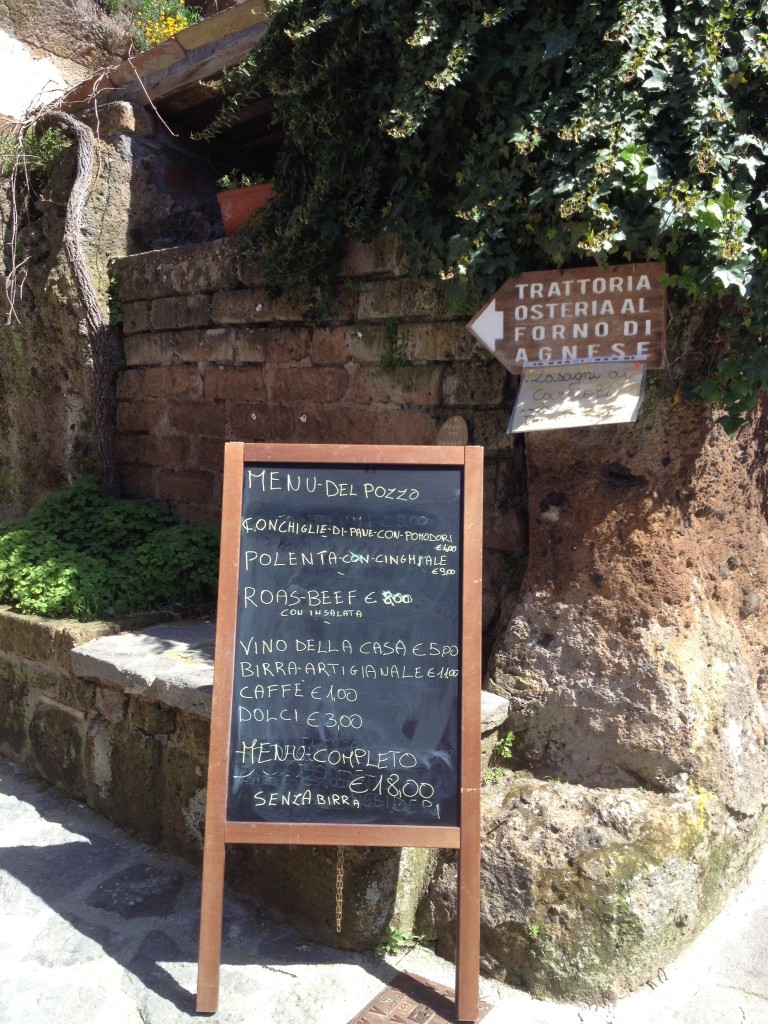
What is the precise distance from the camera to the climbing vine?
8.60ft

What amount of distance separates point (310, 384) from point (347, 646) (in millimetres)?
1740

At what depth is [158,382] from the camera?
479cm

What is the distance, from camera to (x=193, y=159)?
5383 mm

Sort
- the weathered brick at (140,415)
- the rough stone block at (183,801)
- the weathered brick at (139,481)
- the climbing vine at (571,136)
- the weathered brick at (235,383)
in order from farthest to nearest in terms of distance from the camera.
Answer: the weathered brick at (139,481) → the weathered brick at (140,415) → the weathered brick at (235,383) → the rough stone block at (183,801) → the climbing vine at (571,136)

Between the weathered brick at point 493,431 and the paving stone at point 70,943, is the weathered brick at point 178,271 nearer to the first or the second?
the weathered brick at point 493,431

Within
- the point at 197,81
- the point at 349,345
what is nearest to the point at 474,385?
the point at 349,345

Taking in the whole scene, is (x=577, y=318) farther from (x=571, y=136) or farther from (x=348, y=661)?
(x=348, y=661)

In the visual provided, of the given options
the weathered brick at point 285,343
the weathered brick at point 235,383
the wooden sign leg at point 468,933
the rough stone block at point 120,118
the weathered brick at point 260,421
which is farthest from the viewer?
the rough stone block at point 120,118

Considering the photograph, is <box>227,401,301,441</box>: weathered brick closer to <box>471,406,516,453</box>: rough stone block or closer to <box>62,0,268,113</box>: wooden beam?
<box>471,406,516,453</box>: rough stone block

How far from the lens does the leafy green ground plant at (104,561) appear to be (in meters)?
3.89

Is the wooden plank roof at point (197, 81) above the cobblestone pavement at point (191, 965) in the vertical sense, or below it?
above

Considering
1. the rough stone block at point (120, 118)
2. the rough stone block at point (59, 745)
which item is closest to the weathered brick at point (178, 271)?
the rough stone block at point (120, 118)

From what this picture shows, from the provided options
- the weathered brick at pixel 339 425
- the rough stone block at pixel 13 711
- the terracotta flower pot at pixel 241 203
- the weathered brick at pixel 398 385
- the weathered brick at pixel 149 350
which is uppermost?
the terracotta flower pot at pixel 241 203

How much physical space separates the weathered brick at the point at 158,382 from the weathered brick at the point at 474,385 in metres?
1.66
